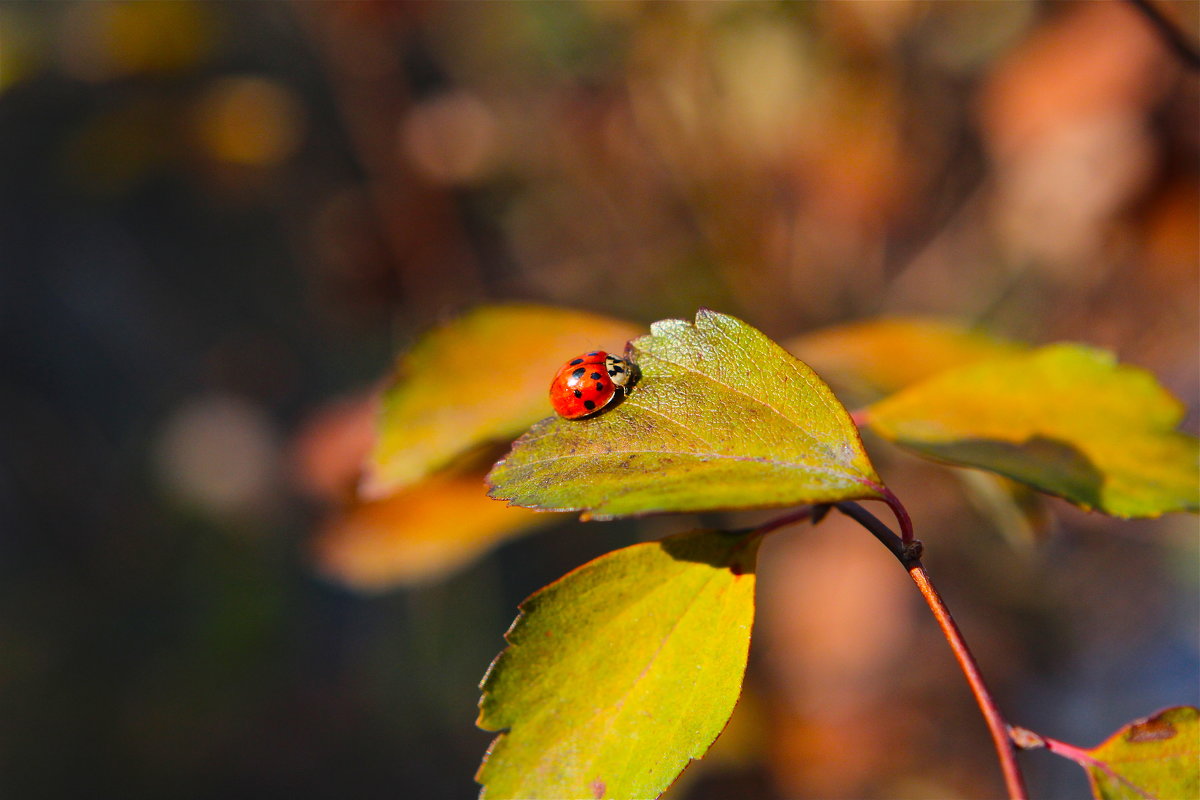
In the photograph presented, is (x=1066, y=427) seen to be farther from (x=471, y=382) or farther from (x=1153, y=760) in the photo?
(x=471, y=382)

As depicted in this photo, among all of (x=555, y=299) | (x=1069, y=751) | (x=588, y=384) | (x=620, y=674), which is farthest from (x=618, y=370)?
(x=555, y=299)

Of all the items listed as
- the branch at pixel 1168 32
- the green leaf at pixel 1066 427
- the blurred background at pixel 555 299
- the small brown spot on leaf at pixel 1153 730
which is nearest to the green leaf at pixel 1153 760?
the small brown spot on leaf at pixel 1153 730

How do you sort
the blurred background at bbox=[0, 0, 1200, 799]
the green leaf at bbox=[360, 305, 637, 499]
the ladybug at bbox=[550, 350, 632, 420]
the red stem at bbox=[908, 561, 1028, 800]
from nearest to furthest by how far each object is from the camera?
the red stem at bbox=[908, 561, 1028, 800]
the ladybug at bbox=[550, 350, 632, 420]
the green leaf at bbox=[360, 305, 637, 499]
the blurred background at bbox=[0, 0, 1200, 799]

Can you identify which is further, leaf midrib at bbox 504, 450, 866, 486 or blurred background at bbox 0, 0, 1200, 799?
blurred background at bbox 0, 0, 1200, 799

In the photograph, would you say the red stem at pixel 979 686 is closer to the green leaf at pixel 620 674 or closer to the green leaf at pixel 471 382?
the green leaf at pixel 620 674

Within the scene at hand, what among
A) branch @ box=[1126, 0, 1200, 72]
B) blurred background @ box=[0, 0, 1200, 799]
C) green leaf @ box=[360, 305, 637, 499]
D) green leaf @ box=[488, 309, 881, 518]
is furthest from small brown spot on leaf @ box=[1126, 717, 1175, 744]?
blurred background @ box=[0, 0, 1200, 799]

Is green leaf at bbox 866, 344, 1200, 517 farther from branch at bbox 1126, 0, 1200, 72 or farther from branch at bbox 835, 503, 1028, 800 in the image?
branch at bbox 1126, 0, 1200, 72
